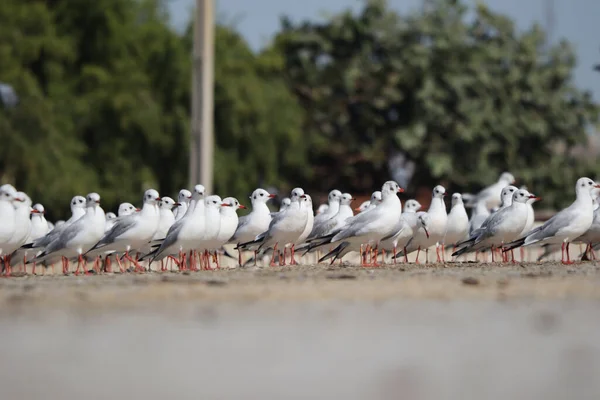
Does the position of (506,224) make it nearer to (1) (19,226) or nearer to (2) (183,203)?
(2) (183,203)

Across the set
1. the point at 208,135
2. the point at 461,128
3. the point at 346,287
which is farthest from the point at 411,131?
the point at 346,287

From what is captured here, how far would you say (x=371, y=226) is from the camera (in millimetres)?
18906

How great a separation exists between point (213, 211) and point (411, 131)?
85.5 ft

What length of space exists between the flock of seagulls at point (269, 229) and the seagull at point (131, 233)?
14 millimetres

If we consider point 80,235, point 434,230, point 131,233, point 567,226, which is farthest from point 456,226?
point 80,235

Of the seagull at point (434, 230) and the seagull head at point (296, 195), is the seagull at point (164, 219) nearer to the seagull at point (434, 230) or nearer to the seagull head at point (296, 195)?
the seagull head at point (296, 195)

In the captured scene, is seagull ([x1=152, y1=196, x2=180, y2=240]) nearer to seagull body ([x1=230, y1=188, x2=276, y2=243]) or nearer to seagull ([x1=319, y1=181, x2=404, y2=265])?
seagull body ([x1=230, y1=188, x2=276, y2=243])

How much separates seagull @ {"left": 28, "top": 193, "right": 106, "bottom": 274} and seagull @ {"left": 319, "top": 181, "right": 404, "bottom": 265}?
11.2ft

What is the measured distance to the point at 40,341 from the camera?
9578mm

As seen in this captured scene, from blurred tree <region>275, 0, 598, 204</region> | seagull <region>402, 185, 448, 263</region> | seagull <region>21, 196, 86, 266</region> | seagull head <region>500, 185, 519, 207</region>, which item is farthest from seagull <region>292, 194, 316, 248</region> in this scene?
blurred tree <region>275, 0, 598, 204</region>

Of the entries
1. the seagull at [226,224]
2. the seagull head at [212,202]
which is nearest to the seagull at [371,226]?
the seagull at [226,224]

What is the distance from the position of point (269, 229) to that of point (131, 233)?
2.15 meters

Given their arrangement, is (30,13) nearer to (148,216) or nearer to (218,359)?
(148,216)

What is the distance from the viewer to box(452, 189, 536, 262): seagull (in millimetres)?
19984
